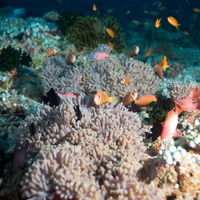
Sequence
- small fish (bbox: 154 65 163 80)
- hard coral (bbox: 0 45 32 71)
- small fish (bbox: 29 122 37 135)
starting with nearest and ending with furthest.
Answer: small fish (bbox: 29 122 37 135)
small fish (bbox: 154 65 163 80)
hard coral (bbox: 0 45 32 71)

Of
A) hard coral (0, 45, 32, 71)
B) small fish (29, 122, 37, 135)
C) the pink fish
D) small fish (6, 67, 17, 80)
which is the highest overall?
small fish (29, 122, 37, 135)

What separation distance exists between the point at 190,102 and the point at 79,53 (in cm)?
464

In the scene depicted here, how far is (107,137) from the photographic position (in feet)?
10.6

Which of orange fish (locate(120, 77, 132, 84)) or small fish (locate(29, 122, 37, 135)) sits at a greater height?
small fish (locate(29, 122, 37, 135))

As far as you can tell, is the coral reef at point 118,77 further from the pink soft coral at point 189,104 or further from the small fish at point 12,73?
the small fish at point 12,73

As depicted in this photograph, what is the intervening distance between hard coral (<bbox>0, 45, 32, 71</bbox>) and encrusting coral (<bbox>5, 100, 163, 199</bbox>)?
136 inches

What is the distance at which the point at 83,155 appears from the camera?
2863mm

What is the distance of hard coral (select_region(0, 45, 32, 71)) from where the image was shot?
6.60 metres

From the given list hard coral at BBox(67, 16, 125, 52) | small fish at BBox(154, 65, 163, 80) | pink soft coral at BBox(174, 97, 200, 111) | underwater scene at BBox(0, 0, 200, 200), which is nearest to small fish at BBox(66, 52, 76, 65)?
underwater scene at BBox(0, 0, 200, 200)

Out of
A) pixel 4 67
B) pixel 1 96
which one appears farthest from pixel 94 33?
pixel 1 96

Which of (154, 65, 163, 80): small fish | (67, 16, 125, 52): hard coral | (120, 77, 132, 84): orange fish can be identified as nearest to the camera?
(120, 77, 132, 84): orange fish

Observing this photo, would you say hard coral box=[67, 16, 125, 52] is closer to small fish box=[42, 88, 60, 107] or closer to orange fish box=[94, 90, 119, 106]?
small fish box=[42, 88, 60, 107]

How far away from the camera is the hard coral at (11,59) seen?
660 centimetres

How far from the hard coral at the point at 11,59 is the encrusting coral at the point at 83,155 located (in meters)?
3.47
